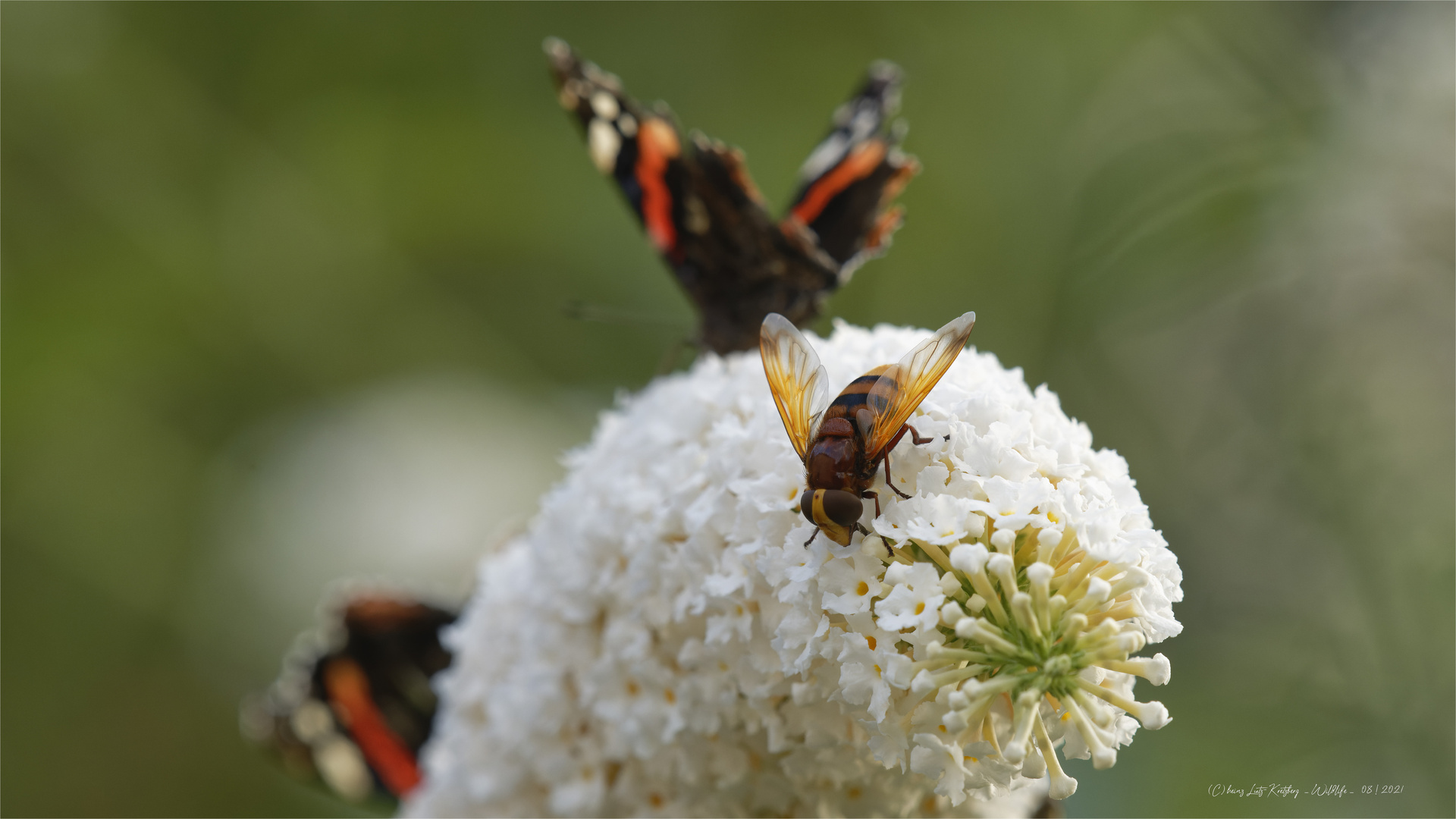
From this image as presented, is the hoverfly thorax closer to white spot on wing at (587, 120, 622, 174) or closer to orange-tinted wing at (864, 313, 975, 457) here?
orange-tinted wing at (864, 313, 975, 457)

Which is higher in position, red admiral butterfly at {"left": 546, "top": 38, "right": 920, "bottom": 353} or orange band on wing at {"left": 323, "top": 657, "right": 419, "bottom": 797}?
red admiral butterfly at {"left": 546, "top": 38, "right": 920, "bottom": 353}

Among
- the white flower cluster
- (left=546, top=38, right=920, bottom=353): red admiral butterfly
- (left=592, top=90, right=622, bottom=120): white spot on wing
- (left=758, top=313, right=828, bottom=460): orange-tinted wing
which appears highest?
(left=592, top=90, right=622, bottom=120): white spot on wing

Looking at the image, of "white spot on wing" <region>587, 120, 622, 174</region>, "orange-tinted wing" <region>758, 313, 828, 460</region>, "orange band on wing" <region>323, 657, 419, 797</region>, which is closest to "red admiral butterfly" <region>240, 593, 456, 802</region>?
"orange band on wing" <region>323, 657, 419, 797</region>

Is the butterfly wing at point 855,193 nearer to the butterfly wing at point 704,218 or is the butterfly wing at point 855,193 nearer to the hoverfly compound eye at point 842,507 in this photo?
the butterfly wing at point 704,218

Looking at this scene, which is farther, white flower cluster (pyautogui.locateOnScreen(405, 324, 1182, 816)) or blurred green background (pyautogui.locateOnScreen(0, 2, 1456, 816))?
blurred green background (pyautogui.locateOnScreen(0, 2, 1456, 816))

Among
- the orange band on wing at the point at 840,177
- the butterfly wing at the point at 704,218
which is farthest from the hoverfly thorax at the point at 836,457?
the orange band on wing at the point at 840,177

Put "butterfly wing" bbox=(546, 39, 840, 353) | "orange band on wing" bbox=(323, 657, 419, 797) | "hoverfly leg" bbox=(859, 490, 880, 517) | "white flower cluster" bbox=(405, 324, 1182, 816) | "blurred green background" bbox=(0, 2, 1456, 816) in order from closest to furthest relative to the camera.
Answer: "white flower cluster" bbox=(405, 324, 1182, 816)
"hoverfly leg" bbox=(859, 490, 880, 517)
"butterfly wing" bbox=(546, 39, 840, 353)
"orange band on wing" bbox=(323, 657, 419, 797)
"blurred green background" bbox=(0, 2, 1456, 816)

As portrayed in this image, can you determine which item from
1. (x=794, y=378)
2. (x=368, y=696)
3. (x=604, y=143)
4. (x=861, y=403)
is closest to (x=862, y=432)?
→ (x=861, y=403)

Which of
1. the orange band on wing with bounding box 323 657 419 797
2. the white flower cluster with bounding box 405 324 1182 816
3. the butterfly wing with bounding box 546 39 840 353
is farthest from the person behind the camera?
the orange band on wing with bounding box 323 657 419 797

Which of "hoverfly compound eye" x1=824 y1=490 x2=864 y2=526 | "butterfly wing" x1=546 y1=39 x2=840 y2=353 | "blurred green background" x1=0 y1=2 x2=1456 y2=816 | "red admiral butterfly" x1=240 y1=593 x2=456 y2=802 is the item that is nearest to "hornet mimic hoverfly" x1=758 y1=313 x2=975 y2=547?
"hoverfly compound eye" x1=824 y1=490 x2=864 y2=526
